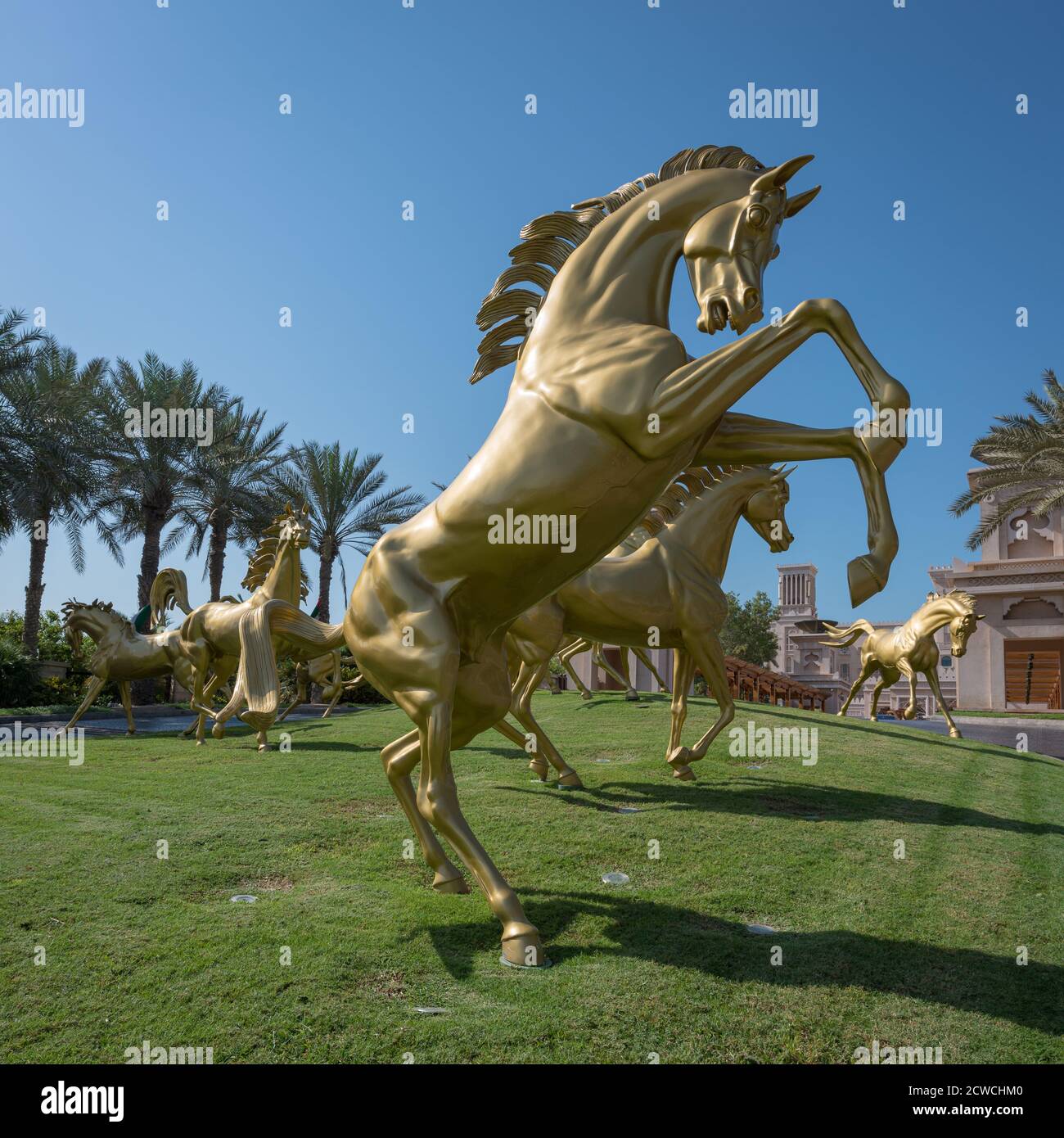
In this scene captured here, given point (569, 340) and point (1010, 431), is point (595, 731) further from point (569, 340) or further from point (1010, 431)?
point (1010, 431)

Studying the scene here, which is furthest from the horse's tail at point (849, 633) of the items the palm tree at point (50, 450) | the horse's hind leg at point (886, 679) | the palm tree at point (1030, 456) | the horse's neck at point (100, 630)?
the palm tree at point (50, 450)

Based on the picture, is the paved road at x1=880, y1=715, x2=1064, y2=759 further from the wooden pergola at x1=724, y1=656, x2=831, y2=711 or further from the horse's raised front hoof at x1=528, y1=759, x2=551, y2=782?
the horse's raised front hoof at x1=528, y1=759, x2=551, y2=782

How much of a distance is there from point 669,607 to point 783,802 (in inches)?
83.9

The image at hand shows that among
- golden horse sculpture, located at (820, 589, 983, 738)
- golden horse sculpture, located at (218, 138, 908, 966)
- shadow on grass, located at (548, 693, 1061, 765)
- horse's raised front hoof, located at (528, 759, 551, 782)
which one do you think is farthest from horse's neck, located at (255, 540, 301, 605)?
golden horse sculpture, located at (820, 589, 983, 738)

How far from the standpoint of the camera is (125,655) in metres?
16.5

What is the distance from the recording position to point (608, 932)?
427 centimetres

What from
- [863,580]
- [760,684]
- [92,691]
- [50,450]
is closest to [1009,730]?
[760,684]

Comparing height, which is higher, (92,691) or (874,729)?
(92,691)

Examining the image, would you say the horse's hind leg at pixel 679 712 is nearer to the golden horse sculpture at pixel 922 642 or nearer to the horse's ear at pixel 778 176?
the horse's ear at pixel 778 176

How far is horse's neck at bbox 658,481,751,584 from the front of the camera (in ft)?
28.2

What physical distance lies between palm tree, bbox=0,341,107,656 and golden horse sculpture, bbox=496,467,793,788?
55.4ft

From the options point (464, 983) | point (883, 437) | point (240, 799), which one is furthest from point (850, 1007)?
point (240, 799)

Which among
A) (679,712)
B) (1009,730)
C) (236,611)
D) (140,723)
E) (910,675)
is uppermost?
(236,611)

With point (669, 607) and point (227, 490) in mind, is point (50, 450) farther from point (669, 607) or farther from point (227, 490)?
point (669, 607)
